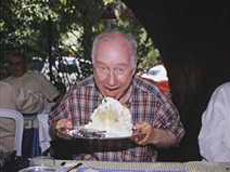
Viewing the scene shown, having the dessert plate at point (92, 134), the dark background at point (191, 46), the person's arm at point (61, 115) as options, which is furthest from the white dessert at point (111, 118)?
the dark background at point (191, 46)

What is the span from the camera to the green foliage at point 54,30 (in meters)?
7.52

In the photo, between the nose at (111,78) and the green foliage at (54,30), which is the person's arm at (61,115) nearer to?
the nose at (111,78)

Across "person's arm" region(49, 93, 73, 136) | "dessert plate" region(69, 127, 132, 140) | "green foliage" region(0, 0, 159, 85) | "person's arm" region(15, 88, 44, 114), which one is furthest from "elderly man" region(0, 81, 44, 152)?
"green foliage" region(0, 0, 159, 85)

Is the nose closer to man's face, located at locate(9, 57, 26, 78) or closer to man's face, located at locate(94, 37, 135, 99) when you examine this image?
man's face, located at locate(94, 37, 135, 99)

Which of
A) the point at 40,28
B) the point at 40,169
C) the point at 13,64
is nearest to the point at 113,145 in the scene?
the point at 40,169

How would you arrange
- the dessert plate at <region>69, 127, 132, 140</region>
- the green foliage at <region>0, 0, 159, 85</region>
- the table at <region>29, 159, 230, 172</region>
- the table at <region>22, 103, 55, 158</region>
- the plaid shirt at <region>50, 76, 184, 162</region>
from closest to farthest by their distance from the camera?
the table at <region>29, 159, 230, 172</region> → the dessert plate at <region>69, 127, 132, 140</region> → the plaid shirt at <region>50, 76, 184, 162</region> → the table at <region>22, 103, 55, 158</region> → the green foliage at <region>0, 0, 159, 85</region>

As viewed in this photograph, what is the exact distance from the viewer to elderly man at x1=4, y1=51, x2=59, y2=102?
524cm

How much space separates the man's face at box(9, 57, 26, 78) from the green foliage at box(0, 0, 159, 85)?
208 cm

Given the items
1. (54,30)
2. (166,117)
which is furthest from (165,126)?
(54,30)

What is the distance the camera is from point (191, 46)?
189 inches

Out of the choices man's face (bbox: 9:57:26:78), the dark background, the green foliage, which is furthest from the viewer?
the green foliage

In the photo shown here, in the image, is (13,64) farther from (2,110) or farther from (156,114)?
(156,114)

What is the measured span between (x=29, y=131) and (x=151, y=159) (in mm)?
1586

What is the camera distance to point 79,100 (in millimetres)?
2863
